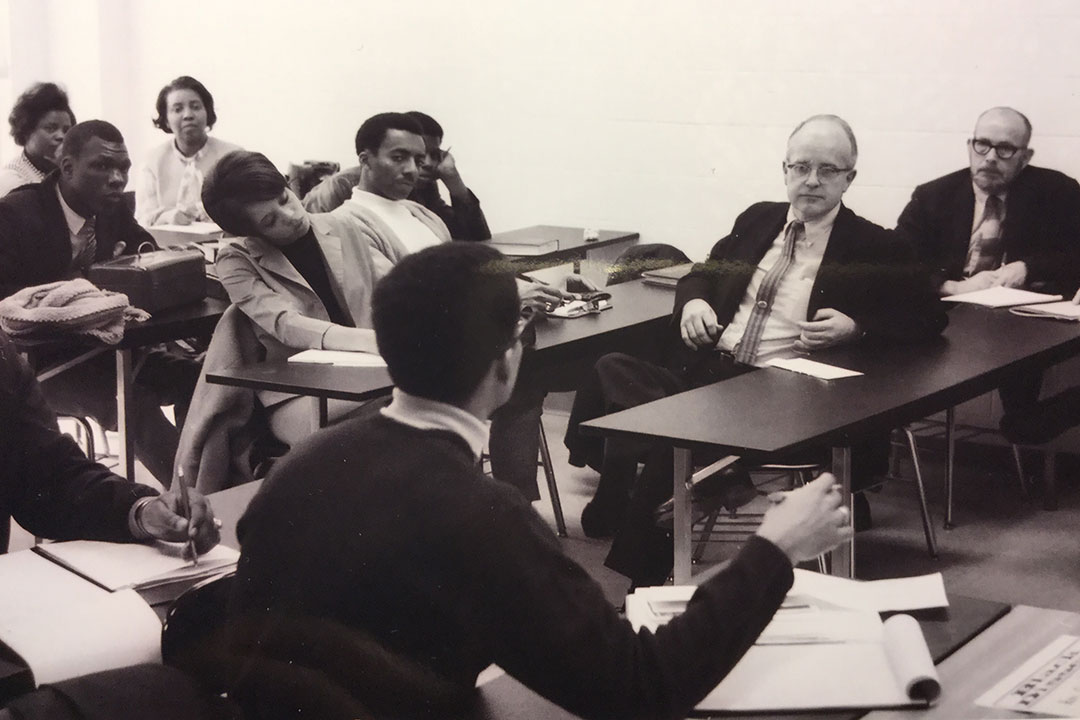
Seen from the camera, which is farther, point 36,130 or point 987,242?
point 36,130

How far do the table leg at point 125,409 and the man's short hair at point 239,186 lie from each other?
25.4 inches

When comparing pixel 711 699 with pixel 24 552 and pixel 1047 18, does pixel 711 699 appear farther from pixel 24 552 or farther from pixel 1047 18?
pixel 1047 18

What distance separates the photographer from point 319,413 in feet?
7.91

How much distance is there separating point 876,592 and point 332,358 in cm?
127

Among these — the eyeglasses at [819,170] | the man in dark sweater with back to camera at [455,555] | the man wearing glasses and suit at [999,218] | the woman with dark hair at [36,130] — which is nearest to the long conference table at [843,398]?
the man wearing glasses and suit at [999,218]

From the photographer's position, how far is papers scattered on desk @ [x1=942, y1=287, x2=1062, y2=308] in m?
2.29

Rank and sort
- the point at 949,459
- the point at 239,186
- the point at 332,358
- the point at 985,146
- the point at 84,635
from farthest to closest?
the point at 949,459
the point at 332,358
the point at 239,186
the point at 985,146
the point at 84,635

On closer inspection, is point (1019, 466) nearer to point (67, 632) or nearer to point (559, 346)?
point (559, 346)

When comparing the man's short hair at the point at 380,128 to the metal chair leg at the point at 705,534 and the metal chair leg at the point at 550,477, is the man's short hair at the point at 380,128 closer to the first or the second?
the metal chair leg at the point at 550,477

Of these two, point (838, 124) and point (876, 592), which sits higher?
point (838, 124)

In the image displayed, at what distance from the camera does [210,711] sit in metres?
1.44

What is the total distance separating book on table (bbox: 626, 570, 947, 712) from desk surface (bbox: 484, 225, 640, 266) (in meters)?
0.87

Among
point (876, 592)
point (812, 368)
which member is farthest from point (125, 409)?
point (876, 592)

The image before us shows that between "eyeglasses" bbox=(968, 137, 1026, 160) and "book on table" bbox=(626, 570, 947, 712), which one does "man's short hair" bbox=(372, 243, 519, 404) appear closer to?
"book on table" bbox=(626, 570, 947, 712)
